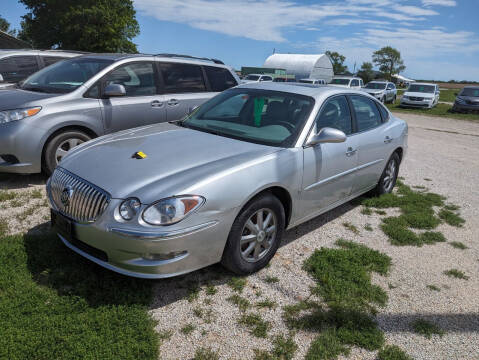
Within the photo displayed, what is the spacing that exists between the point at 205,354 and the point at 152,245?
774 millimetres

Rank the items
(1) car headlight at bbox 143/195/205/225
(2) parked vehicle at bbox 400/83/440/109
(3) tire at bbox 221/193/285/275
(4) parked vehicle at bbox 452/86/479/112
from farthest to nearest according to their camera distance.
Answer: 1. (2) parked vehicle at bbox 400/83/440/109
2. (4) parked vehicle at bbox 452/86/479/112
3. (3) tire at bbox 221/193/285/275
4. (1) car headlight at bbox 143/195/205/225

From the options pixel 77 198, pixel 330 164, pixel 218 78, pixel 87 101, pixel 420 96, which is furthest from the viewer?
pixel 420 96

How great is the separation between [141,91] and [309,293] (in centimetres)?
410

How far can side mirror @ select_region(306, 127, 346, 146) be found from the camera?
3.42 m

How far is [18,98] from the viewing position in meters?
4.92

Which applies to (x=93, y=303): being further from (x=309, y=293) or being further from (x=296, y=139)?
(x=296, y=139)

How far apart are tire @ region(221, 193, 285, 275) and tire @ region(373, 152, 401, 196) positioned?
2.52 meters

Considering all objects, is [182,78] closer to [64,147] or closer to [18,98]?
[64,147]

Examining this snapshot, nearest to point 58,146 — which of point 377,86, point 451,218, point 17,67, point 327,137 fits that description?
point 17,67

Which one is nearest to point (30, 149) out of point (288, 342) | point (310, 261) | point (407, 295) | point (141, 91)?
point (141, 91)

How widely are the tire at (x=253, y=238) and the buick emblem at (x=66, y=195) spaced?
1.27m

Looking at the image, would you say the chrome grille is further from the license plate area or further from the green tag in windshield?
the green tag in windshield

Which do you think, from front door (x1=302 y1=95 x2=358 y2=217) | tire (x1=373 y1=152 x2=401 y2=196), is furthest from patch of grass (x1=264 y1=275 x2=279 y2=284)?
tire (x1=373 y1=152 x2=401 y2=196)

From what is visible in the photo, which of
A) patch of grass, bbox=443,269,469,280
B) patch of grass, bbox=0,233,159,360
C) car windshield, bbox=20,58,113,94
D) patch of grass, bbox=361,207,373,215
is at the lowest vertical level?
patch of grass, bbox=443,269,469,280
